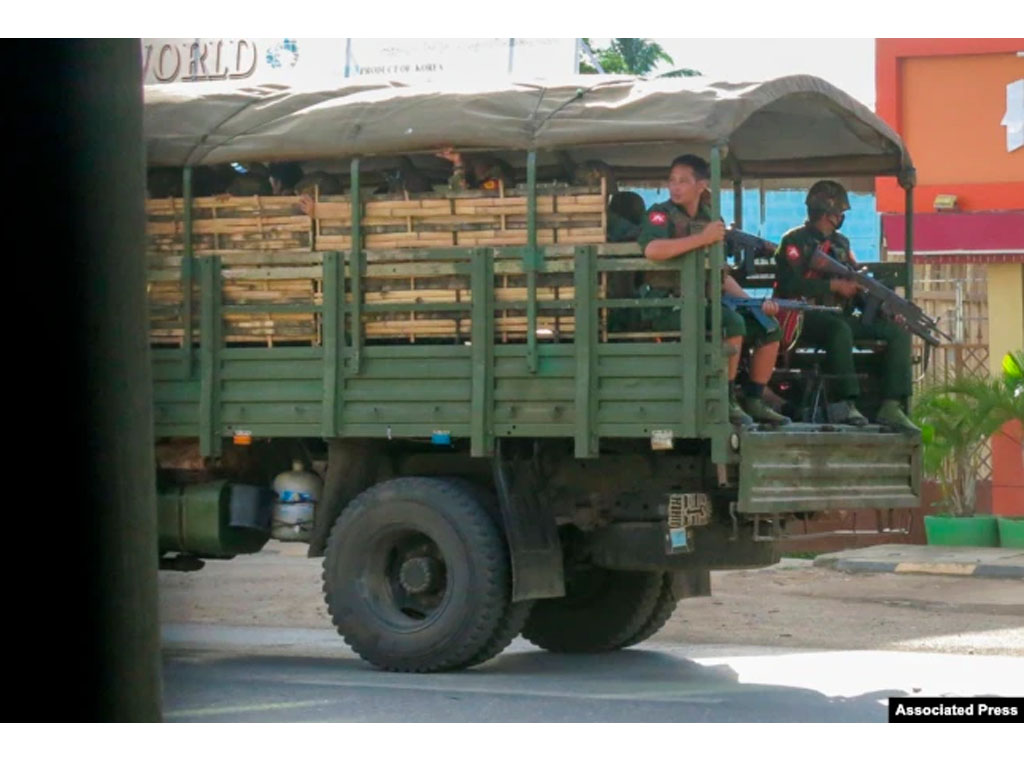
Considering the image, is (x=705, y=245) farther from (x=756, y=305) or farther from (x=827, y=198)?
(x=827, y=198)

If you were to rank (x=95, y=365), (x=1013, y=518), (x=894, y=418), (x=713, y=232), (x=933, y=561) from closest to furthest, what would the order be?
(x=95, y=365), (x=713, y=232), (x=894, y=418), (x=933, y=561), (x=1013, y=518)

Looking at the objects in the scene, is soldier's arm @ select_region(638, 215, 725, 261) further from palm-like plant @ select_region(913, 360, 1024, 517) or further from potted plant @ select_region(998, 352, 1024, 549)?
potted plant @ select_region(998, 352, 1024, 549)

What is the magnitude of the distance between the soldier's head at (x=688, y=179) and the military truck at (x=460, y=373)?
0.43 feet

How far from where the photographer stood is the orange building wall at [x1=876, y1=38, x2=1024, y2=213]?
17078 mm

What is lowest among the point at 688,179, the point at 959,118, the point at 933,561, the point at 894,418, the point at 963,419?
the point at 933,561

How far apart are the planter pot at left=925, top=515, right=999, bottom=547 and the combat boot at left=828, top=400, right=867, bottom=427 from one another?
20.5 ft

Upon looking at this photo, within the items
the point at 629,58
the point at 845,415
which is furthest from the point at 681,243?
the point at 629,58

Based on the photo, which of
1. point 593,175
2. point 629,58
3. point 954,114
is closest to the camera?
point 593,175

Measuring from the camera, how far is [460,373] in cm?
948

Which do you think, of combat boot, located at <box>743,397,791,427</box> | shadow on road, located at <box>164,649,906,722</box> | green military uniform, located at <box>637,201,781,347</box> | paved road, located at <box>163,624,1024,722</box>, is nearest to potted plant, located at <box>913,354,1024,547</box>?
paved road, located at <box>163,624,1024,722</box>

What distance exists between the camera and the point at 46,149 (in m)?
4.35

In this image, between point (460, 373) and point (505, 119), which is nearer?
point (505, 119)

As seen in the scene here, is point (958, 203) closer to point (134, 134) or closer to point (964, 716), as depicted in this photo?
point (964, 716)

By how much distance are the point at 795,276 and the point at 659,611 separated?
2.02 meters
